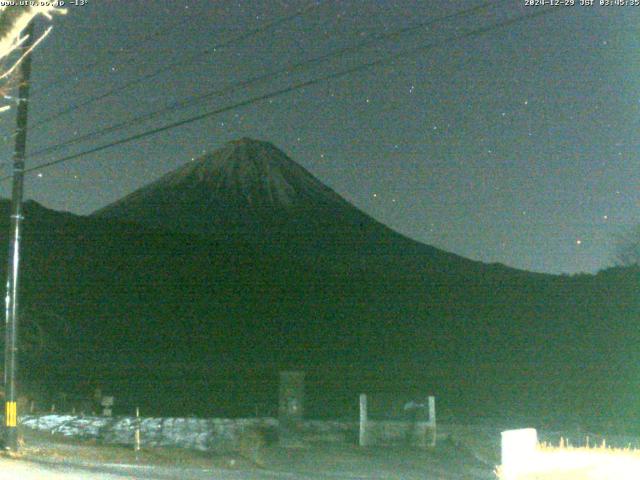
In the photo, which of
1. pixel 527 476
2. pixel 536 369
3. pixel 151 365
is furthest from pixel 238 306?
pixel 527 476

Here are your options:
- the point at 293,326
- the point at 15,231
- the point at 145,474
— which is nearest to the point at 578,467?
the point at 145,474

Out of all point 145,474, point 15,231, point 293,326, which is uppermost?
point 15,231

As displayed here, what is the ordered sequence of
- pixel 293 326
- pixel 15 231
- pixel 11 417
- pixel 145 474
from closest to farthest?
pixel 145 474 → pixel 11 417 → pixel 15 231 → pixel 293 326

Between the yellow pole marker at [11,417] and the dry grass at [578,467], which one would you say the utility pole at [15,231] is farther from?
the dry grass at [578,467]

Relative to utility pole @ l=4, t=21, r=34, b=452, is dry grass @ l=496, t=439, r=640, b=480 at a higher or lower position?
lower

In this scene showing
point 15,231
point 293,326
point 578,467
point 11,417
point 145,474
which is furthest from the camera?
point 293,326

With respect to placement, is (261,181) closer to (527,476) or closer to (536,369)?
(536,369)

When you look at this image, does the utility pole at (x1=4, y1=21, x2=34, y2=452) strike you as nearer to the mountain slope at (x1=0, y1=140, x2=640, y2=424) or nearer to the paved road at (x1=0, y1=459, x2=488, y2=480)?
the paved road at (x1=0, y1=459, x2=488, y2=480)

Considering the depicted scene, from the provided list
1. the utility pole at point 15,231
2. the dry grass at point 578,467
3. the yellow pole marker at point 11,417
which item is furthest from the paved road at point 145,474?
the dry grass at point 578,467

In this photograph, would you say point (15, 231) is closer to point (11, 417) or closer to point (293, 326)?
point (11, 417)

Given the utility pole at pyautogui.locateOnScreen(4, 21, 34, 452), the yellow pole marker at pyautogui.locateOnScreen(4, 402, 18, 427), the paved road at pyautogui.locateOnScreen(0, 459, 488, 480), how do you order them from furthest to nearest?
the utility pole at pyautogui.locateOnScreen(4, 21, 34, 452), the yellow pole marker at pyautogui.locateOnScreen(4, 402, 18, 427), the paved road at pyautogui.locateOnScreen(0, 459, 488, 480)

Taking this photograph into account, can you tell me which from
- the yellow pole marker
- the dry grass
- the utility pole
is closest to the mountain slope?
the utility pole
